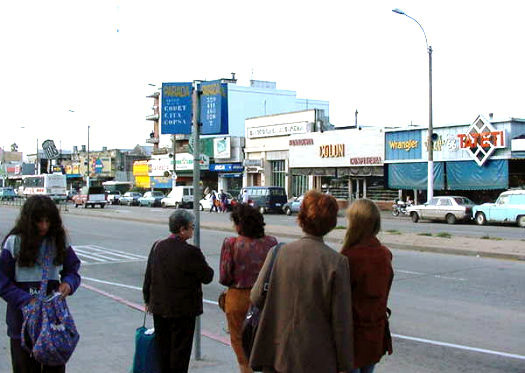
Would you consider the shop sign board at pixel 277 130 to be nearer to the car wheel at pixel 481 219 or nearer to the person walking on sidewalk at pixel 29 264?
the car wheel at pixel 481 219

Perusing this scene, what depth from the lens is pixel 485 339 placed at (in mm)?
7848

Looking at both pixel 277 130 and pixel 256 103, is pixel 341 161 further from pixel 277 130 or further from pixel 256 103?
pixel 256 103

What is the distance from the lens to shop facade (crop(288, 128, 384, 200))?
44062 millimetres

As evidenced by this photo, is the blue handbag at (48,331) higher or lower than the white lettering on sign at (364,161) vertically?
lower

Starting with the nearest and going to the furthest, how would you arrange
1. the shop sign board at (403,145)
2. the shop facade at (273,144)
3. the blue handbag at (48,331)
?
the blue handbag at (48,331)
the shop sign board at (403,145)
the shop facade at (273,144)

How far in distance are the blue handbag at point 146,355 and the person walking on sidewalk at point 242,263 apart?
0.68 metres

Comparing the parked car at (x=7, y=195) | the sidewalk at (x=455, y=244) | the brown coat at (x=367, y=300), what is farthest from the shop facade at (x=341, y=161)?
the parked car at (x=7, y=195)

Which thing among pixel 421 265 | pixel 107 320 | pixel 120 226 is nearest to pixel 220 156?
pixel 120 226

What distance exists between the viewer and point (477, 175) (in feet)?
120

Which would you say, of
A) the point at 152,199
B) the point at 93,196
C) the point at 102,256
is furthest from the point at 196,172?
the point at 152,199

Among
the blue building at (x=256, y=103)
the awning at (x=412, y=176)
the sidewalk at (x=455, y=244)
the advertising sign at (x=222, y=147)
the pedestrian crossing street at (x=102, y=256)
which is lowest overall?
the pedestrian crossing street at (x=102, y=256)

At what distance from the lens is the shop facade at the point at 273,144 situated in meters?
50.9

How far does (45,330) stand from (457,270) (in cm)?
1144

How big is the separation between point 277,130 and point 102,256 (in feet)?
122
